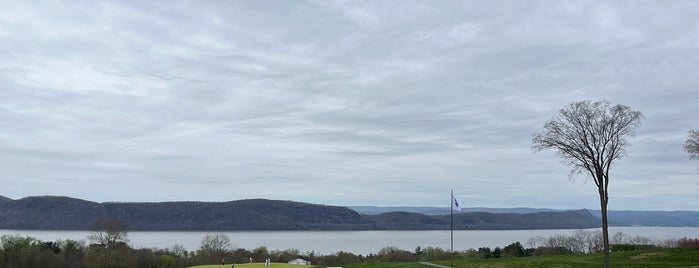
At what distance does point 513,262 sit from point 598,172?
1053 centimetres

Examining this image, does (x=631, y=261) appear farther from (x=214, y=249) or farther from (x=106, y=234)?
(x=106, y=234)

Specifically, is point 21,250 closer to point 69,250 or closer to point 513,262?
point 69,250

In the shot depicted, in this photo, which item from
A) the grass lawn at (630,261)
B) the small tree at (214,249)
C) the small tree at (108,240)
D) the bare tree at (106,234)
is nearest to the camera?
the grass lawn at (630,261)

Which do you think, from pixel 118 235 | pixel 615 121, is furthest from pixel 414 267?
pixel 118 235

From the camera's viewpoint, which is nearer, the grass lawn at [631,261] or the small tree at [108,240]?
the grass lawn at [631,261]

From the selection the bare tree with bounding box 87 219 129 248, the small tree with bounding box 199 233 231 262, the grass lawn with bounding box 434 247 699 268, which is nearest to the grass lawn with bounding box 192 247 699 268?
the grass lawn with bounding box 434 247 699 268

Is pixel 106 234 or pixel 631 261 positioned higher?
pixel 631 261

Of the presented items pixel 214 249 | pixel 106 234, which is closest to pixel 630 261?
pixel 214 249

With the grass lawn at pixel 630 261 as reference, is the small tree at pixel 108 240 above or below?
below

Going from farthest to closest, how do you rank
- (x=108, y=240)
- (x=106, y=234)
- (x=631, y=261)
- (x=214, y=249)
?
1. (x=214, y=249)
2. (x=106, y=234)
3. (x=108, y=240)
4. (x=631, y=261)

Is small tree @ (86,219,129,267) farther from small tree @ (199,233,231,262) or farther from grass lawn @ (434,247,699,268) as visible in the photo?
grass lawn @ (434,247,699,268)

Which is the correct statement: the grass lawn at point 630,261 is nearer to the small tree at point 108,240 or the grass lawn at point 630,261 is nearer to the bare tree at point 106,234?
the small tree at point 108,240

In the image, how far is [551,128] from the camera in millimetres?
36656

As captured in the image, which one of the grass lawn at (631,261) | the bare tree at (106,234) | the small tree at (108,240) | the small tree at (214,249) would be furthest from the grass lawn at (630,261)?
the bare tree at (106,234)
